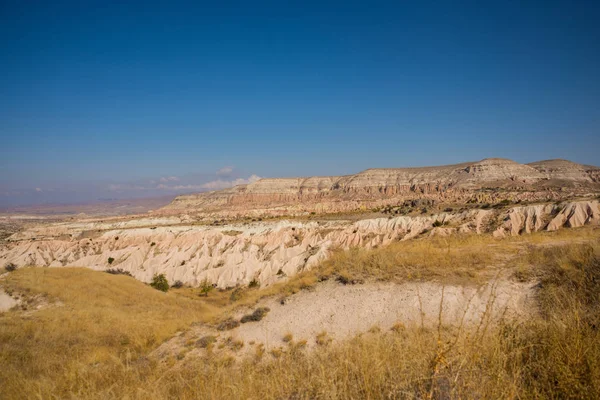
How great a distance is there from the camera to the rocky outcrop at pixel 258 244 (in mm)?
23092

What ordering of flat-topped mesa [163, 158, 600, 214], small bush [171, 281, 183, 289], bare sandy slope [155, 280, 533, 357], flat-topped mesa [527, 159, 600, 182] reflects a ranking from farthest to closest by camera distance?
flat-topped mesa [163, 158, 600, 214]
flat-topped mesa [527, 159, 600, 182]
small bush [171, 281, 183, 289]
bare sandy slope [155, 280, 533, 357]

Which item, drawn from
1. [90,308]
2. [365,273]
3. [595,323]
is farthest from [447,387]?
[90,308]

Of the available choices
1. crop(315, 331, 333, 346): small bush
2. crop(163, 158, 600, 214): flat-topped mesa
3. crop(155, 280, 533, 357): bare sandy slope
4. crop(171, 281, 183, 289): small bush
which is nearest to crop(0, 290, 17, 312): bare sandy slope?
crop(155, 280, 533, 357): bare sandy slope

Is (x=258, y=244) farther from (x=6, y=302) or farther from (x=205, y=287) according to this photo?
(x=6, y=302)

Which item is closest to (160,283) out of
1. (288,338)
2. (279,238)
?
(279,238)

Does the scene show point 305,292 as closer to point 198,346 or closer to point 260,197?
point 198,346

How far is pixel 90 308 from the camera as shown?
1385 cm

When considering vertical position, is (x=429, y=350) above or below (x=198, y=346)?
above

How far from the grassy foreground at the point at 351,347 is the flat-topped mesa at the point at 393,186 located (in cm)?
4769

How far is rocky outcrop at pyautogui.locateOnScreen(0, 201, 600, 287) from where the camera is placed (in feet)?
75.8

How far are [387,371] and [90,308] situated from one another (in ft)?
52.1

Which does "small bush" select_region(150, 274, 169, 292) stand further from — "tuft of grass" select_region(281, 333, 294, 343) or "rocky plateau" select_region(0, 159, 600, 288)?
"tuft of grass" select_region(281, 333, 294, 343)

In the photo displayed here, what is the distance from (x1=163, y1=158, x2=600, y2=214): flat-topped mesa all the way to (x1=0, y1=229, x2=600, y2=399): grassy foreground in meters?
47.7

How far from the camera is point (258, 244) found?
3594 cm
